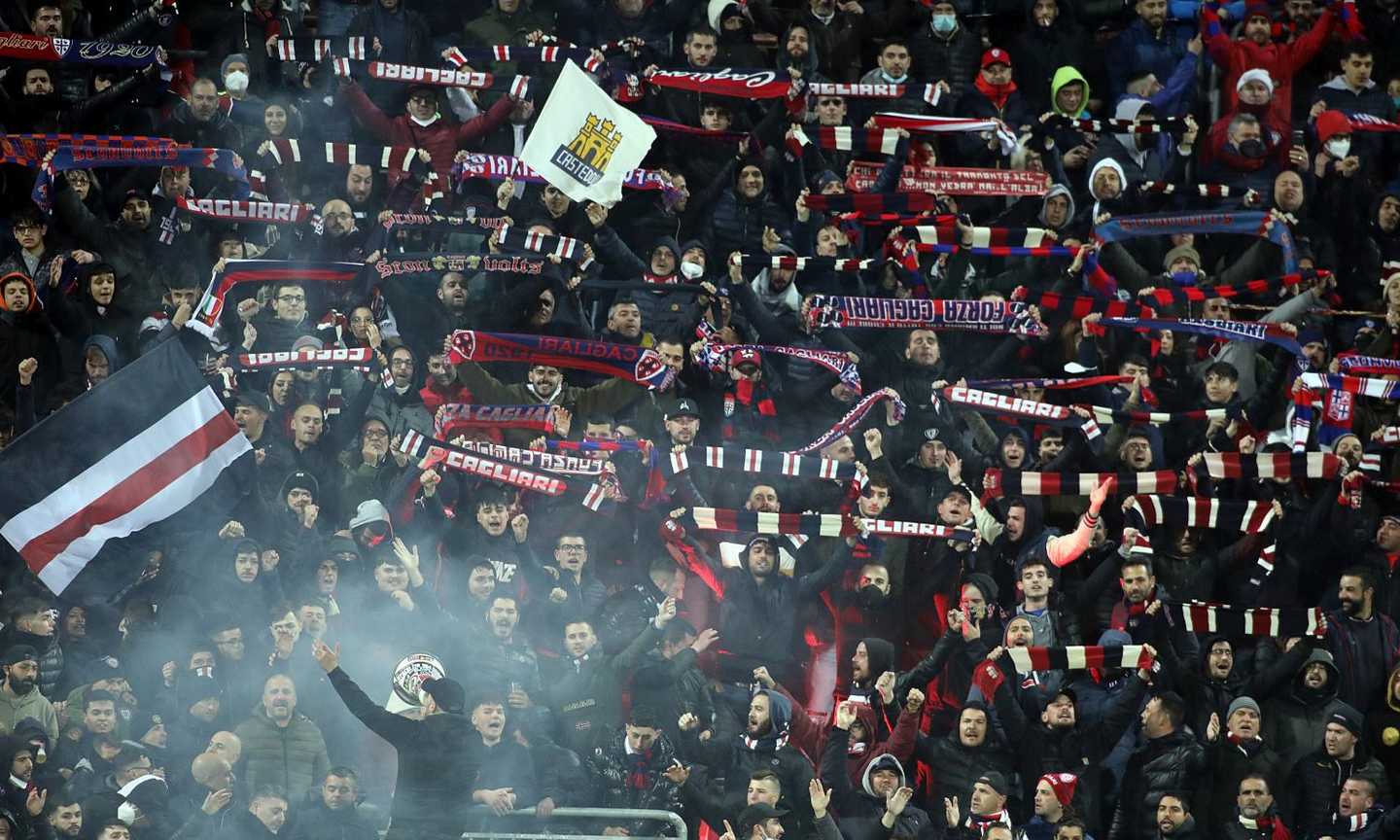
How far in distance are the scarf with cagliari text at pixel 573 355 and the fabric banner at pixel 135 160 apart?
6.55ft

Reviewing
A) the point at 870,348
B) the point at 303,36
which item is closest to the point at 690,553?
the point at 870,348

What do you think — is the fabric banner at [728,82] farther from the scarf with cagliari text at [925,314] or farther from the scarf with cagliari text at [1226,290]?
the scarf with cagliari text at [1226,290]

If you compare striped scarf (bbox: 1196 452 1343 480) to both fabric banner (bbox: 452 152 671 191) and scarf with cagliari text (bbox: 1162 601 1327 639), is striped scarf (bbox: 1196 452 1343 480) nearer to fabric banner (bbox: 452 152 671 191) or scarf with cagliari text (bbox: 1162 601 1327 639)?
scarf with cagliari text (bbox: 1162 601 1327 639)

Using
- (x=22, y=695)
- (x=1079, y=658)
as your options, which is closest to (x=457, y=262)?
(x=22, y=695)

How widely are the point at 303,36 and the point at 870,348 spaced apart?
4.83 meters

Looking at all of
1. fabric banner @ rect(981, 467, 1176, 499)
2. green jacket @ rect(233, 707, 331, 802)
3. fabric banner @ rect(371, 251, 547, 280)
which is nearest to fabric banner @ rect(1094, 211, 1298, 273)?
fabric banner @ rect(981, 467, 1176, 499)

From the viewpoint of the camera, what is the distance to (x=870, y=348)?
59.8ft

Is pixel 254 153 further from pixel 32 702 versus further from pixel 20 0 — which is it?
pixel 32 702

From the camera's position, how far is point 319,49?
19.1 meters

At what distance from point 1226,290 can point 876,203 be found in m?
2.58

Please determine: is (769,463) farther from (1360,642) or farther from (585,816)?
(1360,642)

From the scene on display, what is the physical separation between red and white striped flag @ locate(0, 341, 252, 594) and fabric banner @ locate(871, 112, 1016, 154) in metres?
5.86

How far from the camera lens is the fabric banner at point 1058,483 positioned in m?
17.3

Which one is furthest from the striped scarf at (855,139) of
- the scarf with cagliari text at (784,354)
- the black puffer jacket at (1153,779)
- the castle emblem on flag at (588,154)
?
the black puffer jacket at (1153,779)
